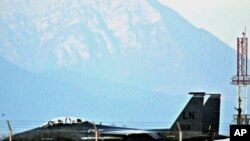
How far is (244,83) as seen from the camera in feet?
209

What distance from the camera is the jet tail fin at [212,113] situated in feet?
165

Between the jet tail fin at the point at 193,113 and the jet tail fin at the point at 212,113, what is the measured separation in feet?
1.20

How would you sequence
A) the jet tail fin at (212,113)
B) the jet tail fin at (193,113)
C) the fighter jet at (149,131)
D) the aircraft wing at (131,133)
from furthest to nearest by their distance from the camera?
the jet tail fin at (193,113), the jet tail fin at (212,113), the aircraft wing at (131,133), the fighter jet at (149,131)

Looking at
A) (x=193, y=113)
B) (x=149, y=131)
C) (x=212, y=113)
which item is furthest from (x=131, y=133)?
(x=212, y=113)

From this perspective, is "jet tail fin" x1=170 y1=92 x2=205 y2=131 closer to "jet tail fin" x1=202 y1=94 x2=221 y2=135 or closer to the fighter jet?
the fighter jet

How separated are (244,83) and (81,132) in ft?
62.8

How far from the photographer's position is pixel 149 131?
50469mm

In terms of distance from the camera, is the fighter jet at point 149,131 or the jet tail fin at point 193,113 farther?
the jet tail fin at point 193,113

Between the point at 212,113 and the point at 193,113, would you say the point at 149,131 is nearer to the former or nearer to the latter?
the point at 193,113

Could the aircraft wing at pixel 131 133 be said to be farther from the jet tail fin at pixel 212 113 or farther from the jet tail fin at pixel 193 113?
the jet tail fin at pixel 212 113

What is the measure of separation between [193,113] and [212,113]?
1306mm

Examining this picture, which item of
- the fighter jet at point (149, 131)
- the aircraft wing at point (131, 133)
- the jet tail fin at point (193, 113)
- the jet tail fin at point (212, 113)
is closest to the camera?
the fighter jet at point (149, 131)

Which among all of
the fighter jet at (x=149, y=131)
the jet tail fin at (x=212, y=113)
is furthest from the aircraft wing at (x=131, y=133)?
the jet tail fin at (x=212, y=113)

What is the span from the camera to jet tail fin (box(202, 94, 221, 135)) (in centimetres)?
5028
